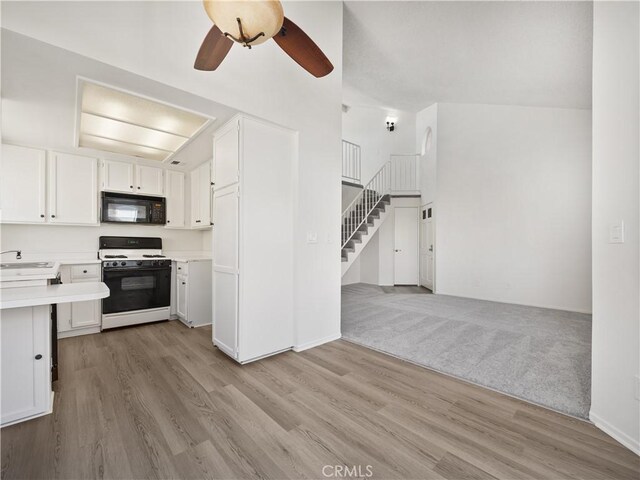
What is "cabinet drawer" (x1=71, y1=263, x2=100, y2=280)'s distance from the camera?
3.50 meters

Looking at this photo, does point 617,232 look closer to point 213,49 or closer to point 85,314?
point 213,49

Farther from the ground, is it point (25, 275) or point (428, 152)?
point (428, 152)

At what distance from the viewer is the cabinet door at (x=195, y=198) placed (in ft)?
14.7

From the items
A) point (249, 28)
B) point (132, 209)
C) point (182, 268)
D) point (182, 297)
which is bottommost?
point (182, 297)

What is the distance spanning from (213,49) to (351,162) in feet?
21.8

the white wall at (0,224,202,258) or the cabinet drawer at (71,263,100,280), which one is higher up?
the white wall at (0,224,202,258)

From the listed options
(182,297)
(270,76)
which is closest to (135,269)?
(182,297)

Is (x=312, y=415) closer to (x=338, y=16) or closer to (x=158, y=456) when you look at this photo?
(x=158, y=456)

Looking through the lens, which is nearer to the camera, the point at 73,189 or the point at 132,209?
the point at 73,189

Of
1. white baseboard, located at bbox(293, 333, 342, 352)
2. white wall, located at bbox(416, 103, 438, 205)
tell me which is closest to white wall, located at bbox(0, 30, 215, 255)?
white baseboard, located at bbox(293, 333, 342, 352)

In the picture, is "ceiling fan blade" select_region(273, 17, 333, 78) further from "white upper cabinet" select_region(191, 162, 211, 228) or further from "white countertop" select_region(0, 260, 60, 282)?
"white upper cabinet" select_region(191, 162, 211, 228)

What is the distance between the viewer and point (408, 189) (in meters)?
8.05

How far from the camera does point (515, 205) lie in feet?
17.8

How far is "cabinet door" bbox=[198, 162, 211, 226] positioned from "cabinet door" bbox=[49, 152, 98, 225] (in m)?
1.33
